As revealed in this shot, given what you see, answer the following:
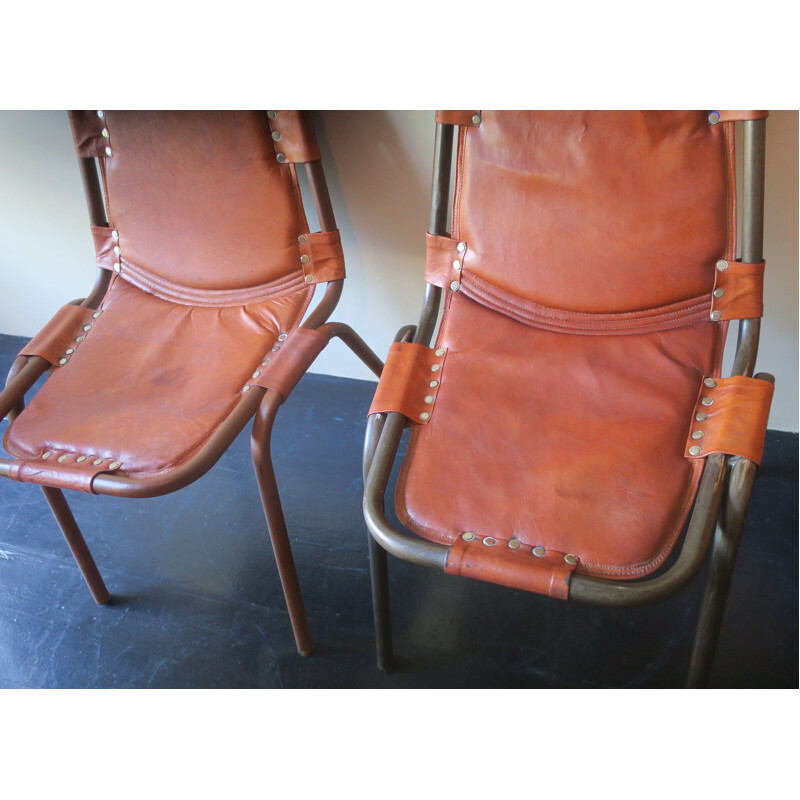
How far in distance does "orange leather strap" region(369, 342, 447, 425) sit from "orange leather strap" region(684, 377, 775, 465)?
399mm

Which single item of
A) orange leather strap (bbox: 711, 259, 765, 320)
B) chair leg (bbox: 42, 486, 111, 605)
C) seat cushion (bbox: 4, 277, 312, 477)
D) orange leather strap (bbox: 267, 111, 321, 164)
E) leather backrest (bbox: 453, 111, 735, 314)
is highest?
orange leather strap (bbox: 267, 111, 321, 164)

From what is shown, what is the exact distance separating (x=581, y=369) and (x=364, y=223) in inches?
27.6

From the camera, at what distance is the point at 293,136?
1.30m

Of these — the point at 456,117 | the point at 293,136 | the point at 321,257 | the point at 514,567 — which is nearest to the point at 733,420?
the point at 514,567

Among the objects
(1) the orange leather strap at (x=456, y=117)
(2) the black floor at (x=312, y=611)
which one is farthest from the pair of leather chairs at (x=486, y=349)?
(2) the black floor at (x=312, y=611)

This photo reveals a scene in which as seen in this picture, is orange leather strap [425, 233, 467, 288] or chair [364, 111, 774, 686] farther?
orange leather strap [425, 233, 467, 288]

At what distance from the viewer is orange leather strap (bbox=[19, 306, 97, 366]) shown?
A: 1.38m

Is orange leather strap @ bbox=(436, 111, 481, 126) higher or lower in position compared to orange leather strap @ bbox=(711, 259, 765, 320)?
higher

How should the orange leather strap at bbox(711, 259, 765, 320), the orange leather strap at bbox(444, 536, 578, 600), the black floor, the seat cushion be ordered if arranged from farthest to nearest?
1. the black floor
2. the seat cushion
3. the orange leather strap at bbox(711, 259, 765, 320)
4. the orange leather strap at bbox(444, 536, 578, 600)

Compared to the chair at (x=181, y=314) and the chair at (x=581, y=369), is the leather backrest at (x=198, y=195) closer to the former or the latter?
the chair at (x=181, y=314)

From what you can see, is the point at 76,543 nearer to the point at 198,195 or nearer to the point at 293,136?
the point at 198,195

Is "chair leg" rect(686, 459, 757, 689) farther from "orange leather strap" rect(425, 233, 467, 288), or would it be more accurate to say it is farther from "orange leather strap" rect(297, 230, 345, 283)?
"orange leather strap" rect(297, 230, 345, 283)

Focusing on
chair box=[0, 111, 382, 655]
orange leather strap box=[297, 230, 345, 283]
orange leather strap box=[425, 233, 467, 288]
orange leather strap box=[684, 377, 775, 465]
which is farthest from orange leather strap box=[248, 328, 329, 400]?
orange leather strap box=[684, 377, 775, 465]

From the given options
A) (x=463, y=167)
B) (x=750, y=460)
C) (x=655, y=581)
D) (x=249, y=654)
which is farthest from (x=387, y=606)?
(x=463, y=167)
